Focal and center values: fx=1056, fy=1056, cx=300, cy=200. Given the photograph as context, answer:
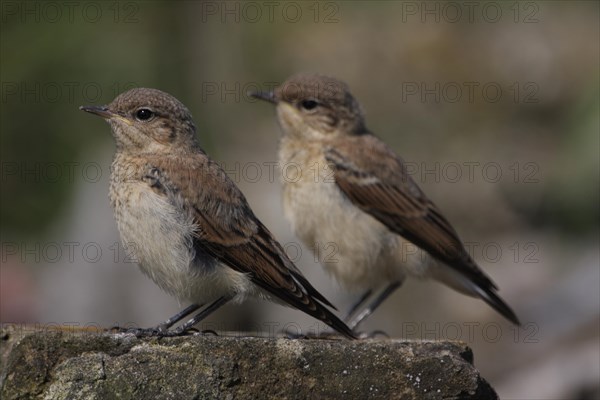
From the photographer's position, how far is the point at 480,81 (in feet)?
47.3

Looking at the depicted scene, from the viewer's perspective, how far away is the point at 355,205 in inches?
354

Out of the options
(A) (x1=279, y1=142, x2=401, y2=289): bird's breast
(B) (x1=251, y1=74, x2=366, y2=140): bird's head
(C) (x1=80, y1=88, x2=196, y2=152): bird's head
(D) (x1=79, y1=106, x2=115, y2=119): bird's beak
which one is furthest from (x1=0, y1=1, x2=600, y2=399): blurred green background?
(D) (x1=79, y1=106, x2=115, y2=119): bird's beak

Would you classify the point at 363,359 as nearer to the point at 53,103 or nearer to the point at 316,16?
the point at 53,103

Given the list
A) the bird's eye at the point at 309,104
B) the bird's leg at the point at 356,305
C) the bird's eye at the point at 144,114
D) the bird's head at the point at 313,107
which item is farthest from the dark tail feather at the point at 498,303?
the bird's eye at the point at 144,114

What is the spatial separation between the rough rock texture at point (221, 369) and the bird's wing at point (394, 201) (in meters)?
3.71

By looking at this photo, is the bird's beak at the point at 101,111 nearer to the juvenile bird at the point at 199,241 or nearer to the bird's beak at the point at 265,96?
the juvenile bird at the point at 199,241

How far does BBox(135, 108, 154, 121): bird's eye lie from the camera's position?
6.99 m

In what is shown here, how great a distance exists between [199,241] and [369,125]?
25.3ft

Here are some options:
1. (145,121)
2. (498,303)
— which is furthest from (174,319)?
(498,303)

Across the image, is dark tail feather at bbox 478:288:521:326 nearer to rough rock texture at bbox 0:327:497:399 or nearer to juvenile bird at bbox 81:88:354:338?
juvenile bird at bbox 81:88:354:338

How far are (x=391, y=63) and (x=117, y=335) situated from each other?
381 inches

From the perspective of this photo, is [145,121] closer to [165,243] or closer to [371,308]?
[165,243]

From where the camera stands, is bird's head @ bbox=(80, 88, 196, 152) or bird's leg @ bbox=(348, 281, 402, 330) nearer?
bird's head @ bbox=(80, 88, 196, 152)

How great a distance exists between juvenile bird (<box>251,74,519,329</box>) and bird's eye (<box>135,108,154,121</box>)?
2.16 m
